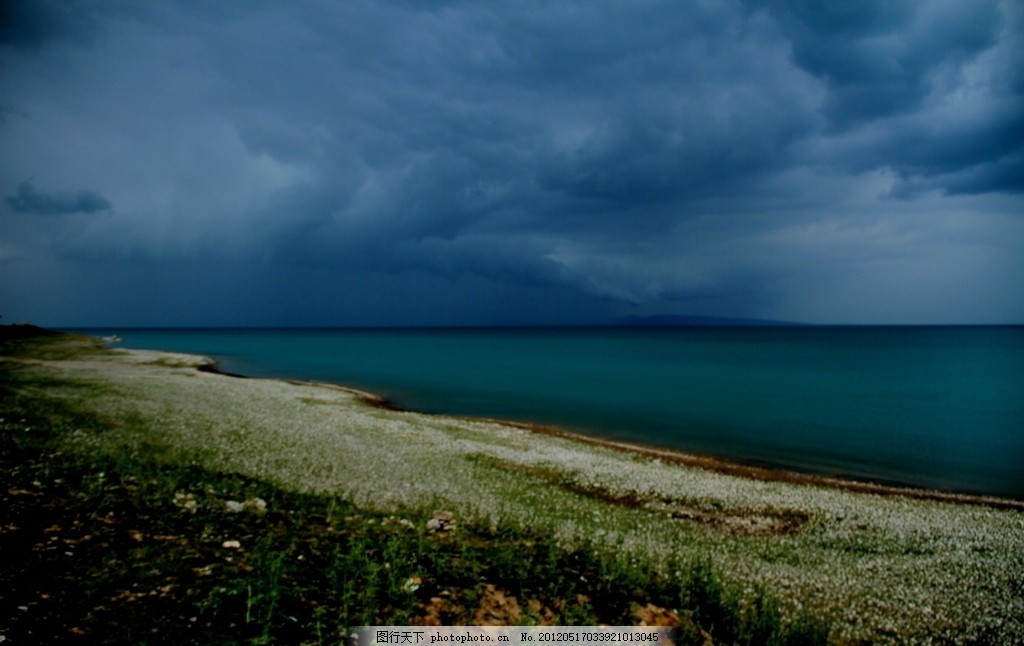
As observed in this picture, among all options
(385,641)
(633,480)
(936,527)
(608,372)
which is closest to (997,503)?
(936,527)

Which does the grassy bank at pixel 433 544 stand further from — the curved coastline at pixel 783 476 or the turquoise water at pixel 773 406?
the turquoise water at pixel 773 406

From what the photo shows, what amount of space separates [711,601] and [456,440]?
24.8 metres

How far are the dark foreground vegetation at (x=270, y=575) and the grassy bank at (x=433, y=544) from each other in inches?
2.2

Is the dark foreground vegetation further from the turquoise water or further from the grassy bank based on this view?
the turquoise water

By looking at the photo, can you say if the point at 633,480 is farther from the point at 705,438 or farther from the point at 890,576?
the point at 705,438

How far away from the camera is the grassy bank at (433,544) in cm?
1024

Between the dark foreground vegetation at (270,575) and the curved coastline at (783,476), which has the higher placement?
the dark foreground vegetation at (270,575)

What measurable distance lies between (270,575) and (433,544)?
5.03 metres

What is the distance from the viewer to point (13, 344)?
10319 cm

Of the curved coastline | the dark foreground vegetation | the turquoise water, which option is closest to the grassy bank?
the dark foreground vegetation

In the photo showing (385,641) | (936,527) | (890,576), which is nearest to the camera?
(385,641)

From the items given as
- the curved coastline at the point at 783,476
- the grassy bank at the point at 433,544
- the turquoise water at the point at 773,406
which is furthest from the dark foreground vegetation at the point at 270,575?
the turquoise water at the point at 773,406

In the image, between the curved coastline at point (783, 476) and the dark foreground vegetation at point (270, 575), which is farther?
the curved coastline at point (783, 476)

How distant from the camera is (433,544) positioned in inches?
584
